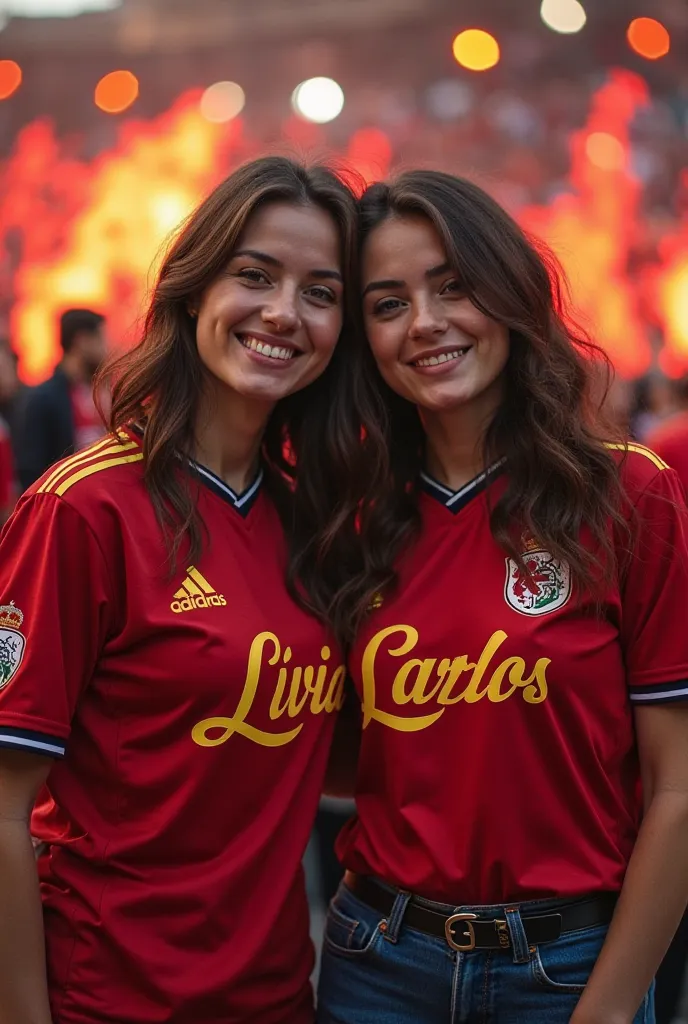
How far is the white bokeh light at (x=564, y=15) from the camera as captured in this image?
1636cm

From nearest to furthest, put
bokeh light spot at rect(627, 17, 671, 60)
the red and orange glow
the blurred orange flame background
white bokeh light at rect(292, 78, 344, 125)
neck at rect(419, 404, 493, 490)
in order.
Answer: neck at rect(419, 404, 493, 490)
bokeh light spot at rect(627, 17, 671, 60)
the red and orange glow
white bokeh light at rect(292, 78, 344, 125)
the blurred orange flame background

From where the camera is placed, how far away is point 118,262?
62.7 feet

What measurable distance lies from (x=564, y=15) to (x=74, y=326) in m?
12.6

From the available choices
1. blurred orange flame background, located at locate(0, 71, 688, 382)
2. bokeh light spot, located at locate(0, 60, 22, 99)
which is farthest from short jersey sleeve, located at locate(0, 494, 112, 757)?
bokeh light spot, located at locate(0, 60, 22, 99)

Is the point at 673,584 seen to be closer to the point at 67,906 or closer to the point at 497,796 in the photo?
the point at 497,796

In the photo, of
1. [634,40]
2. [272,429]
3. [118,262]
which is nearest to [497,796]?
[272,429]

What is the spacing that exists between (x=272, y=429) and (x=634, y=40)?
638 inches

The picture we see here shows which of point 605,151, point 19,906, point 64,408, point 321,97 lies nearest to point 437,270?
point 19,906

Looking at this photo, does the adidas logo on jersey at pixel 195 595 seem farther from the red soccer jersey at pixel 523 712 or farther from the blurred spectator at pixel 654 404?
the blurred spectator at pixel 654 404

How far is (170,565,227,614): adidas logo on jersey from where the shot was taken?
6.41 ft

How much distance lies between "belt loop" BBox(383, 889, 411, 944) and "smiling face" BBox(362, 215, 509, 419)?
2.93 feet

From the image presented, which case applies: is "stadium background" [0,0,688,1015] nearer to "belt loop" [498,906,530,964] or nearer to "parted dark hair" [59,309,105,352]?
"parted dark hair" [59,309,105,352]

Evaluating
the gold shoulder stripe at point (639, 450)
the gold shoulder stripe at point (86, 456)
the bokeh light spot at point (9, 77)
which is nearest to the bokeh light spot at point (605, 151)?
the bokeh light spot at point (9, 77)

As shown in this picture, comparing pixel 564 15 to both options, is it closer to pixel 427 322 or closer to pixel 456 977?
pixel 427 322
